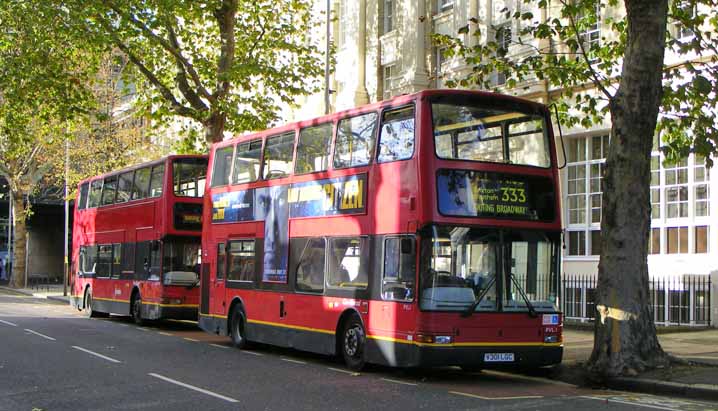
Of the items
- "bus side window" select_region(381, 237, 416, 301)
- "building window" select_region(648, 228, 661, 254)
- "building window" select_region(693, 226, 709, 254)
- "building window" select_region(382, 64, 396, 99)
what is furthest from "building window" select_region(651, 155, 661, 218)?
"building window" select_region(382, 64, 396, 99)

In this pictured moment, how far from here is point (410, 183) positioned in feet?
45.0

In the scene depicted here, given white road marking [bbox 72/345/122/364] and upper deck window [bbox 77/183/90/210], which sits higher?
upper deck window [bbox 77/183/90/210]

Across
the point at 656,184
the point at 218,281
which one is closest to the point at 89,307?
the point at 218,281

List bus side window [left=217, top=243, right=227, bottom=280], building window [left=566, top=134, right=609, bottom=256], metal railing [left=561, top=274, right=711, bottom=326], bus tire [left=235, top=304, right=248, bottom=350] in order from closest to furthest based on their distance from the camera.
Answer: bus tire [left=235, top=304, right=248, bottom=350], bus side window [left=217, top=243, right=227, bottom=280], metal railing [left=561, top=274, right=711, bottom=326], building window [left=566, top=134, right=609, bottom=256]

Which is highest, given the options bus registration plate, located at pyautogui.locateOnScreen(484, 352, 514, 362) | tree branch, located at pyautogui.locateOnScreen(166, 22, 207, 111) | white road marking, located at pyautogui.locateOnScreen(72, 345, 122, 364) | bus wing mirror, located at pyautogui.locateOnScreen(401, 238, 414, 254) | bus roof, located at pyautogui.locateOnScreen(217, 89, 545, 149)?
tree branch, located at pyautogui.locateOnScreen(166, 22, 207, 111)

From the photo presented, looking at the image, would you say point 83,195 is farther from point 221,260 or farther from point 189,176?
point 221,260

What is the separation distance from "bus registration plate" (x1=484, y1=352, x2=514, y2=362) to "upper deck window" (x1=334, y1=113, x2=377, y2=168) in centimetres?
359

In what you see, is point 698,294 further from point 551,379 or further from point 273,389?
point 273,389

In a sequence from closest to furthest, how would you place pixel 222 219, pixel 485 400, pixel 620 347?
1. pixel 485 400
2. pixel 620 347
3. pixel 222 219

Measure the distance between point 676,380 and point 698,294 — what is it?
10237 millimetres

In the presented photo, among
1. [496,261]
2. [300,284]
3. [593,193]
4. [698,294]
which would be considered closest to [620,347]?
[496,261]

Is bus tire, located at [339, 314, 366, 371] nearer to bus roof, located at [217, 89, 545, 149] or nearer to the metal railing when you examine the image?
bus roof, located at [217, 89, 545, 149]

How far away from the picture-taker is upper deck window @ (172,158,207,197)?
24.1 meters

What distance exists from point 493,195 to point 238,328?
7.59 metres
